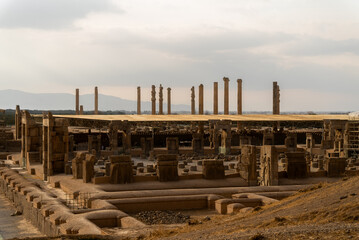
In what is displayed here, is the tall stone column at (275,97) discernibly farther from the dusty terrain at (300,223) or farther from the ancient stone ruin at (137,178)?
the dusty terrain at (300,223)

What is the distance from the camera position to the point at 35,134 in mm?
37500

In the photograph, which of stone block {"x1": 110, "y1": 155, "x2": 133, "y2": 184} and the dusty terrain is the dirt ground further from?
stone block {"x1": 110, "y1": 155, "x2": 133, "y2": 184}

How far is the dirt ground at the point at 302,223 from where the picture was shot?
10094 mm

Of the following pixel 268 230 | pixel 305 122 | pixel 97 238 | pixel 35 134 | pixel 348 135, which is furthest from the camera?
pixel 305 122

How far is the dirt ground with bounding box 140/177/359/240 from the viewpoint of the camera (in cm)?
1009

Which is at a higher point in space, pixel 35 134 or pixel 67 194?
pixel 35 134

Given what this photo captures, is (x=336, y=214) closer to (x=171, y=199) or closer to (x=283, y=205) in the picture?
(x=283, y=205)

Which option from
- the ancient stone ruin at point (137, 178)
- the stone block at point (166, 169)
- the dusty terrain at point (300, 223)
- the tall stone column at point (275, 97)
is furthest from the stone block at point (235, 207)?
the tall stone column at point (275, 97)

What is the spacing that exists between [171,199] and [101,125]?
29.6 meters

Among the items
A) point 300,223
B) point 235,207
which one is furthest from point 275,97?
point 300,223

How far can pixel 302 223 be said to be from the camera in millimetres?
11609

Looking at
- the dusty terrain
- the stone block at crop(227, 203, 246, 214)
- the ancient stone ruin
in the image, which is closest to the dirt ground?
the dusty terrain

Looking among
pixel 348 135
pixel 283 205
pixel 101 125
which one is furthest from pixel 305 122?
pixel 283 205

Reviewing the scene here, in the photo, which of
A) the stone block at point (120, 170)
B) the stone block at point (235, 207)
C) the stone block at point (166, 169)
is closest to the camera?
the stone block at point (235, 207)
